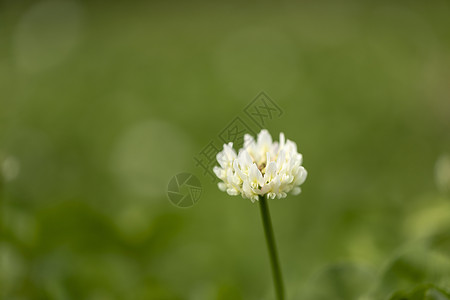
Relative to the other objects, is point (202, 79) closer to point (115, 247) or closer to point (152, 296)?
point (115, 247)

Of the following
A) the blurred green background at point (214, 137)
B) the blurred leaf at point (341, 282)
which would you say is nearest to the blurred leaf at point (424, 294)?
the blurred green background at point (214, 137)

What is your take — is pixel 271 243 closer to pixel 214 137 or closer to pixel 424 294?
pixel 424 294

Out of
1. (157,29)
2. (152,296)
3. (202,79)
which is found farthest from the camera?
(157,29)

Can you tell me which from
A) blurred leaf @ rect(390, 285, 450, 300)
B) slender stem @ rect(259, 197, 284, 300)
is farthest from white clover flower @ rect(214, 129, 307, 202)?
blurred leaf @ rect(390, 285, 450, 300)

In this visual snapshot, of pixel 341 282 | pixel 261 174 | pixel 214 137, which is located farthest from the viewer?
pixel 214 137

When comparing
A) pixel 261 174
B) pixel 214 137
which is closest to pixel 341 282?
pixel 261 174

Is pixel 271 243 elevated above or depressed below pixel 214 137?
below

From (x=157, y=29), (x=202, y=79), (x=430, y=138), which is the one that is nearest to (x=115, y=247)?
(x=430, y=138)

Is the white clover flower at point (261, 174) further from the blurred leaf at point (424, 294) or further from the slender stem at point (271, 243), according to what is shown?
the blurred leaf at point (424, 294)
